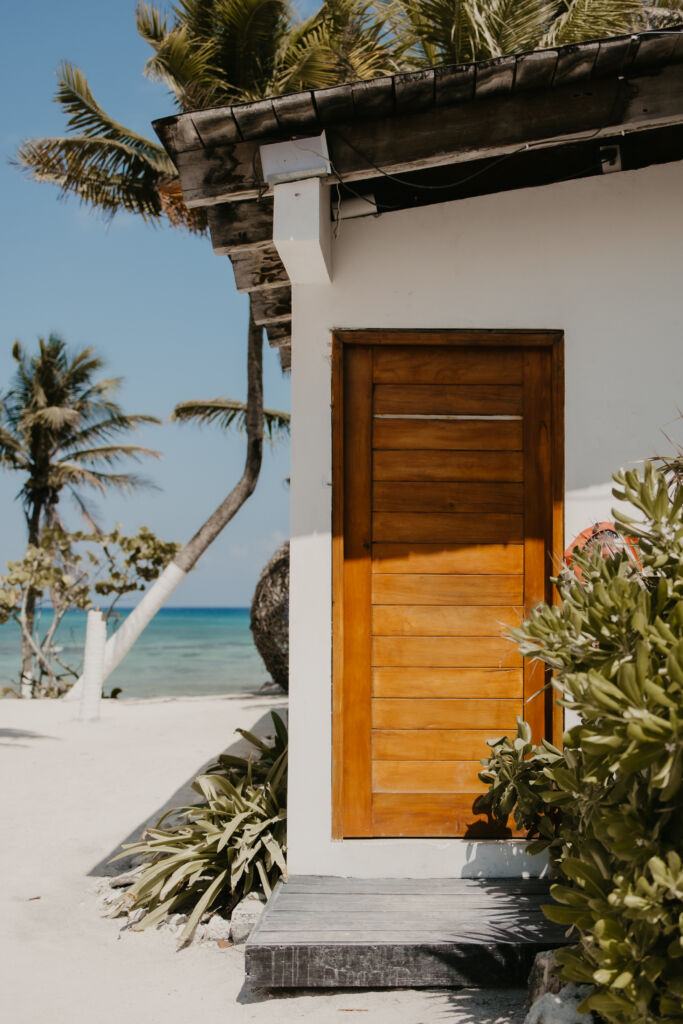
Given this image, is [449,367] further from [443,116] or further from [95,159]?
[95,159]

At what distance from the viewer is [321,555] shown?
12.4ft

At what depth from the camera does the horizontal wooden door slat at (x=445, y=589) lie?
386cm

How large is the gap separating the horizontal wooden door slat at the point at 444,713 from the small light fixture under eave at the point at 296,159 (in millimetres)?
2299

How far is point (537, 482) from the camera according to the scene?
3.89m

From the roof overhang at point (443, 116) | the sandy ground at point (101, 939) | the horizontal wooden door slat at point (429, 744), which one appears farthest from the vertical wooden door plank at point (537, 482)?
the sandy ground at point (101, 939)

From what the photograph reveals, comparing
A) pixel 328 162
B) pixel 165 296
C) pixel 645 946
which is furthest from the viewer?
pixel 165 296

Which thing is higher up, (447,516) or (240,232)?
(240,232)

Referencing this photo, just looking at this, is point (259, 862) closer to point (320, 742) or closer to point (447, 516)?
point (320, 742)

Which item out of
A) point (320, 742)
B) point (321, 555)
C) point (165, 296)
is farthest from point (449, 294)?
point (165, 296)

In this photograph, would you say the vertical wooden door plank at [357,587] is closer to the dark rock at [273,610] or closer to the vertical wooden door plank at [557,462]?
the vertical wooden door plank at [557,462]

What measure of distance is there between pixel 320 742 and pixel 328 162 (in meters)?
2.47

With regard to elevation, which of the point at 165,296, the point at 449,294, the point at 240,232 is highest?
the point at 165,296

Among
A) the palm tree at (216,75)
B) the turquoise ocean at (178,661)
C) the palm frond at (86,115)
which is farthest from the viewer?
the turquoise ocean at (178,661)

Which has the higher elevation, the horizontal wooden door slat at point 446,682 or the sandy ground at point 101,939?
the horizontal wooden door slat at point 446,682
